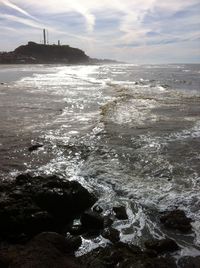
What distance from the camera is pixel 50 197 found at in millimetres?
5906

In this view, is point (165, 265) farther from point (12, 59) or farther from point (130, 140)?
point (12, 59)

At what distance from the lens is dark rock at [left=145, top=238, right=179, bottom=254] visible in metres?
5.09

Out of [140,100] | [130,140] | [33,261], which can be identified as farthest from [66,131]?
[140,100]

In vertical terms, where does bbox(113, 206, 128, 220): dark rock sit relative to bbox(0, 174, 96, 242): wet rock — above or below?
below

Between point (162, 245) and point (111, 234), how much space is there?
2.88 feet

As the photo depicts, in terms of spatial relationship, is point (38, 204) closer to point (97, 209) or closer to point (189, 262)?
point (97, 209)

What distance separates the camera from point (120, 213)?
6.11m

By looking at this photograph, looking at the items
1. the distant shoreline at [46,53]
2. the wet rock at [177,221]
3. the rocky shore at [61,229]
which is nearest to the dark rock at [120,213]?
the rocky shore at [61,229]

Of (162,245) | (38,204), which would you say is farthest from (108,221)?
(38,204)

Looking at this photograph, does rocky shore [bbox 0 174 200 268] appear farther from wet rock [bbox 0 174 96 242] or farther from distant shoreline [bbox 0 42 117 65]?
distant shoreline [bbox 0 42 117 65]

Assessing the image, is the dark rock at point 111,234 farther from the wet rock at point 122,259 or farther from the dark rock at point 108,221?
the wet rock at point 122,259

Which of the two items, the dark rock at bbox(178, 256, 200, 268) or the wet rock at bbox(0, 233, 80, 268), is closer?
the wet rock at bbox(0, 233, 80, 268)

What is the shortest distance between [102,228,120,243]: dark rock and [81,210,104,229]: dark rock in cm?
15

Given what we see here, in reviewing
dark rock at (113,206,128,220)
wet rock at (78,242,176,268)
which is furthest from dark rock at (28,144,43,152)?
Result: wet rock at (78,242,176,268)
